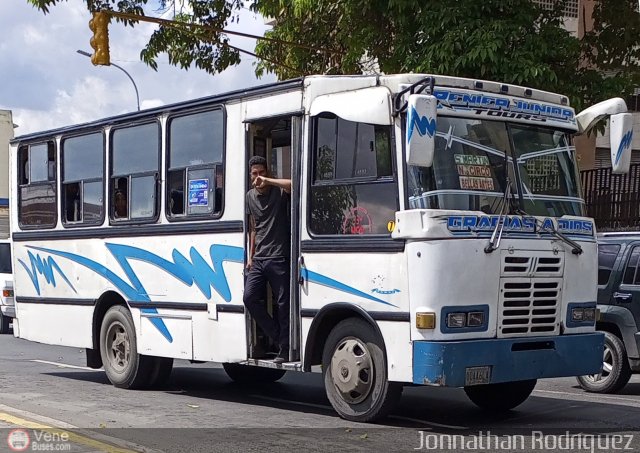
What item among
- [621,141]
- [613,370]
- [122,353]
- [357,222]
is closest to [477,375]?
[357,222]

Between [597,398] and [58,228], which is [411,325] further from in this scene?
[58,228]

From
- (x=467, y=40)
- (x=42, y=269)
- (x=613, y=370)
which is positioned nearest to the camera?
(x=613, y=370)

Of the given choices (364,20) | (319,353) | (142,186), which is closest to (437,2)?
(364,20)

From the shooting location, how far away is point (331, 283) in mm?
9148

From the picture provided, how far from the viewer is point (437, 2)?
1468cm

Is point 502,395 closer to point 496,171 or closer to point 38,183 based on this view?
point 496,171

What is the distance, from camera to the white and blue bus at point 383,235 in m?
8.43

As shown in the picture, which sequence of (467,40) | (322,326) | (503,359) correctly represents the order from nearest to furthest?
(503,359) → (322,326) → (467,40)

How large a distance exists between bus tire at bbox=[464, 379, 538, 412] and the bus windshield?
1.71 meters

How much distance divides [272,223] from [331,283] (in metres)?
0.96

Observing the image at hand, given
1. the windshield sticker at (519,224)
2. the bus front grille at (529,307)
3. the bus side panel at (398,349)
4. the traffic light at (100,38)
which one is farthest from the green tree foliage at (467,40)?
the bus side panel at (398,349)

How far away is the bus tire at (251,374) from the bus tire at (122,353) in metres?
1.21

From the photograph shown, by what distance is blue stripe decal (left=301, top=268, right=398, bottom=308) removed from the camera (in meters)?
8.78

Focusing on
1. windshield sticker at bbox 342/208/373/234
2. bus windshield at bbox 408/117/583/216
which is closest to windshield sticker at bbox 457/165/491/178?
bus windshield at bbox 408/117/583/216
